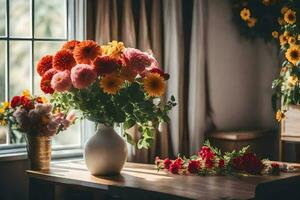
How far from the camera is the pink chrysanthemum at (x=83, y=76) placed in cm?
294

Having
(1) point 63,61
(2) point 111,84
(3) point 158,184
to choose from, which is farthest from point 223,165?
(1) point 63,61

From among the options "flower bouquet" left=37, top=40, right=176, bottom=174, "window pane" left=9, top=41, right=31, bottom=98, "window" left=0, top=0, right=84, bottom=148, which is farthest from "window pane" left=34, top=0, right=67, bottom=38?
"flower bouquet" left=37, top=40, right=176, bottom=174

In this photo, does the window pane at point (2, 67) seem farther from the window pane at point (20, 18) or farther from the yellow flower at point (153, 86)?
the yellow flower at point (153, 86)

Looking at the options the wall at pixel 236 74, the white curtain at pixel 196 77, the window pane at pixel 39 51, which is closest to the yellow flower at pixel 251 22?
the wall at pixel 236 74

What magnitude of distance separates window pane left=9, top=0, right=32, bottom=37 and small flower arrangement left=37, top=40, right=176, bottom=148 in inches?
37.4

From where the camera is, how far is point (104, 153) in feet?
10.1

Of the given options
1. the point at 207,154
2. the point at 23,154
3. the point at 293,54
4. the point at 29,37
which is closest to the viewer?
the point at 207,154

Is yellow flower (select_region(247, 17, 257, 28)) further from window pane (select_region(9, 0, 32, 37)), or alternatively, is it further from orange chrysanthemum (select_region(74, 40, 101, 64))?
orange chrysanthemum (select_region(74, 40, 101, 64))

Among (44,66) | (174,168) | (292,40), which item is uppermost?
(292,40)

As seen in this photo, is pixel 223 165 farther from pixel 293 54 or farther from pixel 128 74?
pixel 293 54

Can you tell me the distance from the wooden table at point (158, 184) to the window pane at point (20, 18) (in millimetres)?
970

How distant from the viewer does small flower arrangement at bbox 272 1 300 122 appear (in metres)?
4.39

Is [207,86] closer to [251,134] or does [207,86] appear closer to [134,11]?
[251,134]

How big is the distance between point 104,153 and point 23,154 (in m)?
0.84
